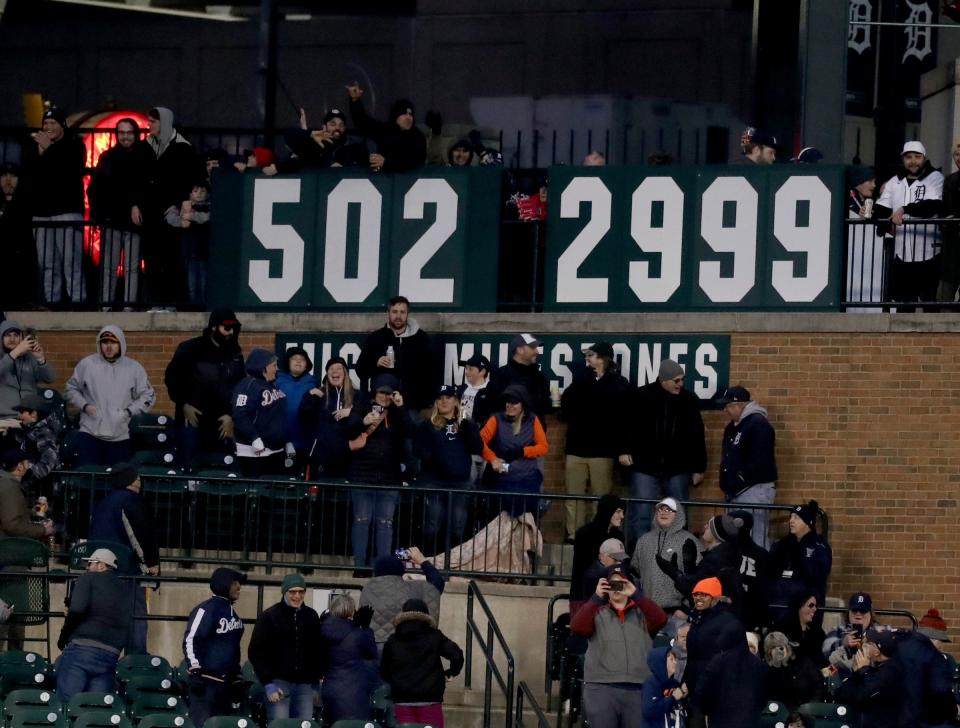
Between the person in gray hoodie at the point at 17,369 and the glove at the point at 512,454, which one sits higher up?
the person in gray hoodie at the point at 17,369

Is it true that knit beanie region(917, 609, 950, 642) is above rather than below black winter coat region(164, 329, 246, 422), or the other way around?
below

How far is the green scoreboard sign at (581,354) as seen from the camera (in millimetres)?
23781

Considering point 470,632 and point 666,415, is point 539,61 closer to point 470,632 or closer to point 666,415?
point 666,415

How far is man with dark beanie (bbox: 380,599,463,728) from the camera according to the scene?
61.8 ft

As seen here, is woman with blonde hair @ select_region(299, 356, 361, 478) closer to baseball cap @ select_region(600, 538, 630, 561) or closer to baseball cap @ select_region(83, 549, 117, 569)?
baseball cap @ select_region(83, 549, 117, 569)

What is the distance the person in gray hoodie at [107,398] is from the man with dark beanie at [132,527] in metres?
2.08

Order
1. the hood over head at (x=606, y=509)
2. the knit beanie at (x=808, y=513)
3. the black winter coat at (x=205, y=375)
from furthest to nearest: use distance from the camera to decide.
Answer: the black winter coat at (x=205, y=375) < the knit beanie at (x=808, y=513) < the hood over head at (x=606, y=509)

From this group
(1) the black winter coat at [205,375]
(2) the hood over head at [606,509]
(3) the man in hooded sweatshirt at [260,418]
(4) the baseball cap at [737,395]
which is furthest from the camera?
(1) the black winter coat at [205,375]

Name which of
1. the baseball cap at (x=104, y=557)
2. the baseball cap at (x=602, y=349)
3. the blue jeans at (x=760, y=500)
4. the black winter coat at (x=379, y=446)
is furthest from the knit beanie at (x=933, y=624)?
the baseball cap at (x=104, y=557)

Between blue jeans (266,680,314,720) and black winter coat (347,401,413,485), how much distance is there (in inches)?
125

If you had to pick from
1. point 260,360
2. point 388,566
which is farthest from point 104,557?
point 260,360

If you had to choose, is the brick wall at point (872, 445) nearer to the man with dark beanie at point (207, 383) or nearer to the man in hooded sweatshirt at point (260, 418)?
the man in hooded sweatshirt at point (260, 418)

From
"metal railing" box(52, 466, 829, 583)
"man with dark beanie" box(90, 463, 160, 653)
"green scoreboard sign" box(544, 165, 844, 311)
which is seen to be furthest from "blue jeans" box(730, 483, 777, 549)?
"man with dark beanie" box(90, 463, 160, 653)

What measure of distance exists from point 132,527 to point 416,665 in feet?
10.4
